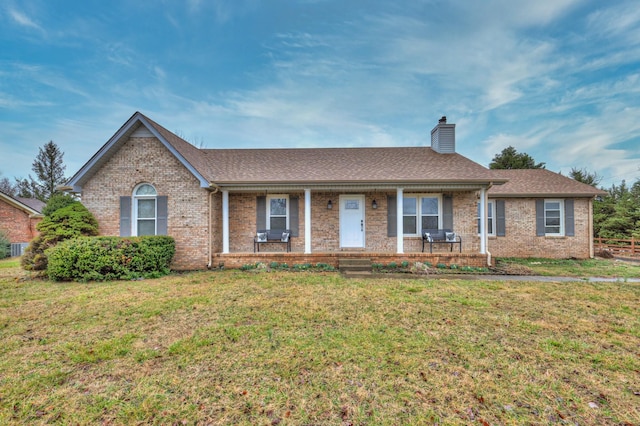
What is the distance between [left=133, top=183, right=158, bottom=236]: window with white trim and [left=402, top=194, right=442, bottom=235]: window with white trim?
966 cm

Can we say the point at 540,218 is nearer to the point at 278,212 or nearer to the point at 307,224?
the point at 307,224

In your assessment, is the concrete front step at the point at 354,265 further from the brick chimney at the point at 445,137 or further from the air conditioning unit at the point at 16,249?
the air conditioning unit at the point at 16,249

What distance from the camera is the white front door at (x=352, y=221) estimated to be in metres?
11.2

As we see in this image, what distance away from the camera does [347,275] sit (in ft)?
27.9

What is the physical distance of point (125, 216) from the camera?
383 inches

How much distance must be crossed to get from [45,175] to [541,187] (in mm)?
56068

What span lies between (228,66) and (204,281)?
1433 centimetres

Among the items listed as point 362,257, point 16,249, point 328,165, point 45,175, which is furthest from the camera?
point 45,175

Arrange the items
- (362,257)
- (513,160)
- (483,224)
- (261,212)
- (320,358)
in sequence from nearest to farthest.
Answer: (320,358) < (362,257) < (483,224) < (261,212) < (513,160)

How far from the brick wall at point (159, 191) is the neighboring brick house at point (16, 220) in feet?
39.5

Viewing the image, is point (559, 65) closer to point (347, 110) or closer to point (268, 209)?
point (347, 110)

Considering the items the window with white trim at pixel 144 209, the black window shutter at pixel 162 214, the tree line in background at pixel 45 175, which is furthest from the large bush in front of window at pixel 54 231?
the tree line in background at pixel 45 175

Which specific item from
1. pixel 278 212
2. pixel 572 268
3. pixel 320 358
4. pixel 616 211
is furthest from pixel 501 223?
pixel 320 358

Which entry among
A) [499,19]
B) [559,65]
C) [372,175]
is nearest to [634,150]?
[559,65]
